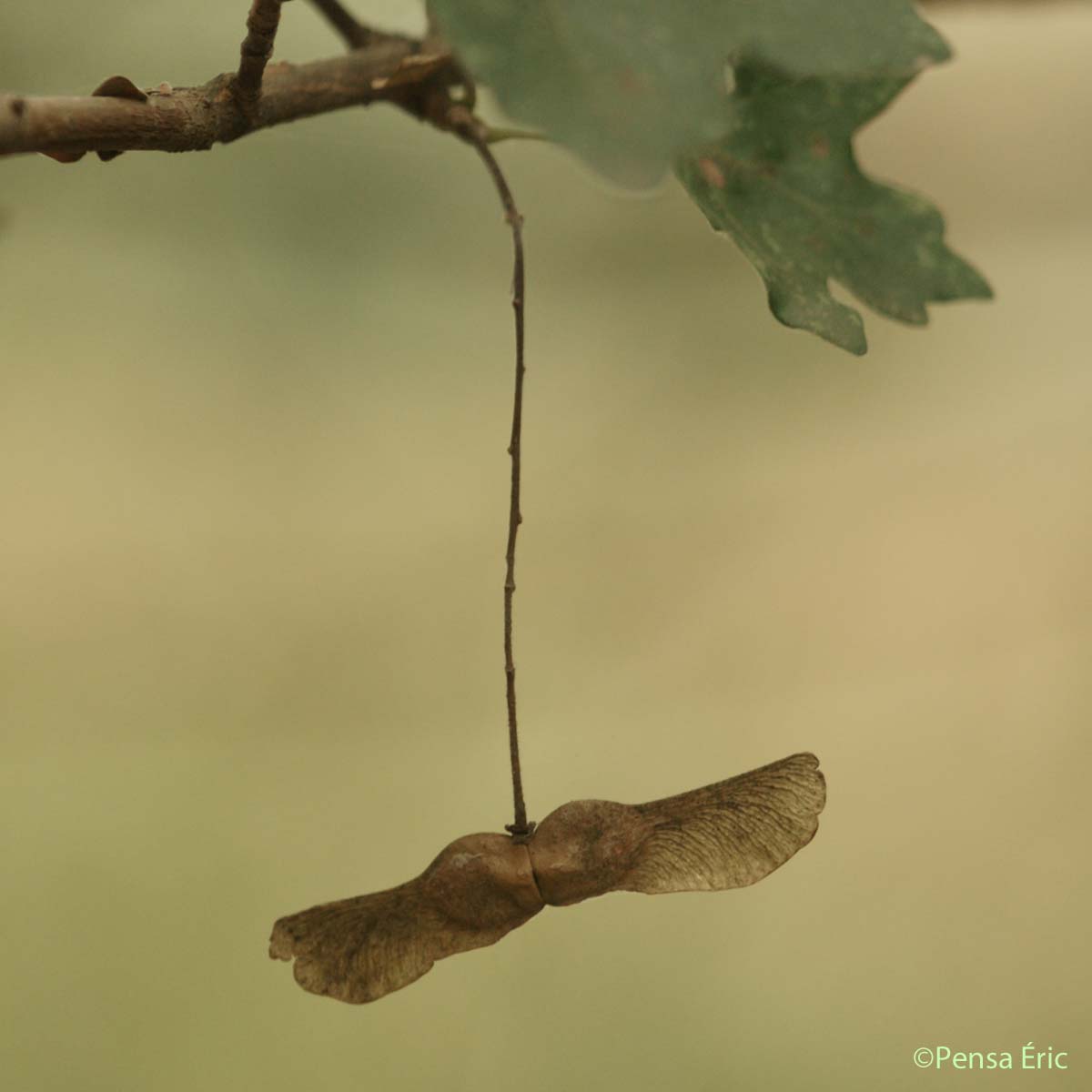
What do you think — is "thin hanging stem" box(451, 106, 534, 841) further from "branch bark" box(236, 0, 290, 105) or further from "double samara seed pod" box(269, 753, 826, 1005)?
"branch bark" box(236, 0, 290, 105)

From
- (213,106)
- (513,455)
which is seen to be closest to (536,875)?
(513,455)

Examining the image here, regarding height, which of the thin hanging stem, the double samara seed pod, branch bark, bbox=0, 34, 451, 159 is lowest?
the double samara seed pod

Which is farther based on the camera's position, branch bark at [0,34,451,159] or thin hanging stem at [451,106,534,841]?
thin hanging stem at [451,106,534,841]

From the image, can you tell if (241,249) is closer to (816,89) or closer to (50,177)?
(50,177)

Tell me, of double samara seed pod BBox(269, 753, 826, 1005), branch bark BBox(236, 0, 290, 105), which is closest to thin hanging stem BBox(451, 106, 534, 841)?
double samara seed pod BBox(269, 753, 826, 1005)

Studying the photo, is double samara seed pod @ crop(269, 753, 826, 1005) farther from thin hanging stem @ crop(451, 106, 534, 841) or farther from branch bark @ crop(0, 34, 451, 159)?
branch bark @ crop(0, 34, 451, 159)

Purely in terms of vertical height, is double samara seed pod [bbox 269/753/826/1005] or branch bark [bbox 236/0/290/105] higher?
branch bark [bbox 236/0/290/105]
